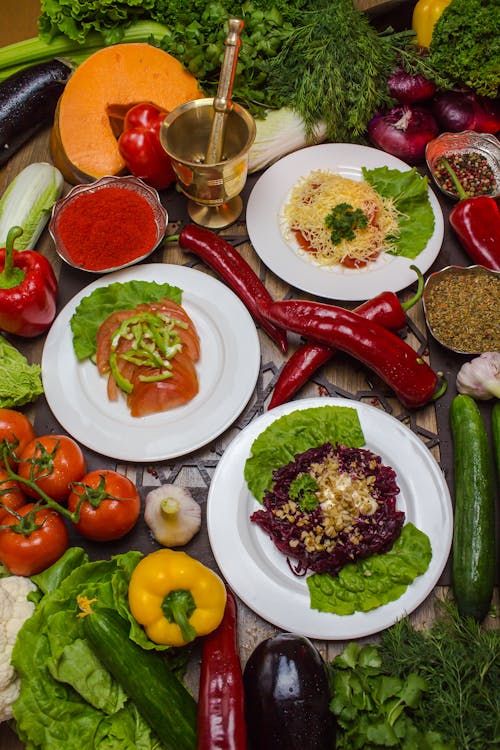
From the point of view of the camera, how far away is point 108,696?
2211 millimetres

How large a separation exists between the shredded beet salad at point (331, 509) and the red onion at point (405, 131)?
5.12 feet

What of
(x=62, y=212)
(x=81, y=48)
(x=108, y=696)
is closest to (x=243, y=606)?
(x=108, y=696)

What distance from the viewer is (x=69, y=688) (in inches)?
88.7

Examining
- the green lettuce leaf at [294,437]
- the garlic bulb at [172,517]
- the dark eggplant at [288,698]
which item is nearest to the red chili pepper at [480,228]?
the green lettuce leaf at [294,437]

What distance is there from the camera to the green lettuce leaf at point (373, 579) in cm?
235

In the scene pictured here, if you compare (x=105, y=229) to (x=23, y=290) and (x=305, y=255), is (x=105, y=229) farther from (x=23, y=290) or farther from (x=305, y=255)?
(x=305, y=255)

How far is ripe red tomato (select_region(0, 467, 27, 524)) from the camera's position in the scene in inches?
95.7

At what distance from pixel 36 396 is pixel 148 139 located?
1.24 m

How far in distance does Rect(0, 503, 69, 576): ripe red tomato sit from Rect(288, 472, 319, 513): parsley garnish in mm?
837

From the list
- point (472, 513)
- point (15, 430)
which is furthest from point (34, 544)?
point (472, 513)

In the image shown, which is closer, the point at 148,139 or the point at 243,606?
the point at 243,606

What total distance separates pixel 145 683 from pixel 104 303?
1468 mm

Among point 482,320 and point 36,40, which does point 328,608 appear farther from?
point 36,40

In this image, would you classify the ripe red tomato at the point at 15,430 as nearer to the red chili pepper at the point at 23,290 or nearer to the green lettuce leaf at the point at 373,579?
the red chili pepper at the point at 23,290
